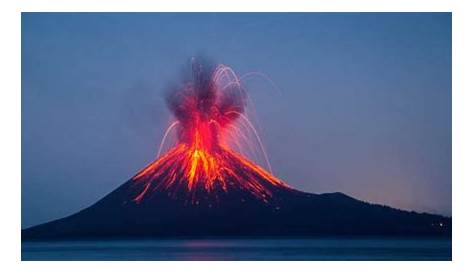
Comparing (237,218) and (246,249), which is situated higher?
(237,218)

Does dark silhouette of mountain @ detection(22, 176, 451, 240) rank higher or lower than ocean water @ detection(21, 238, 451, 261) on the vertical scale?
higher

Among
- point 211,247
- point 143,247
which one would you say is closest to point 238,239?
point 211,247

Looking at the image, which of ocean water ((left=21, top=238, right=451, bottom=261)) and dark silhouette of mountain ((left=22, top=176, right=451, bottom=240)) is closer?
ocean water ((left=21, top=238, right=451, bottom=261))

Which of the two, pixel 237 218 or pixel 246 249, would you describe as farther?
pixel 237 218
